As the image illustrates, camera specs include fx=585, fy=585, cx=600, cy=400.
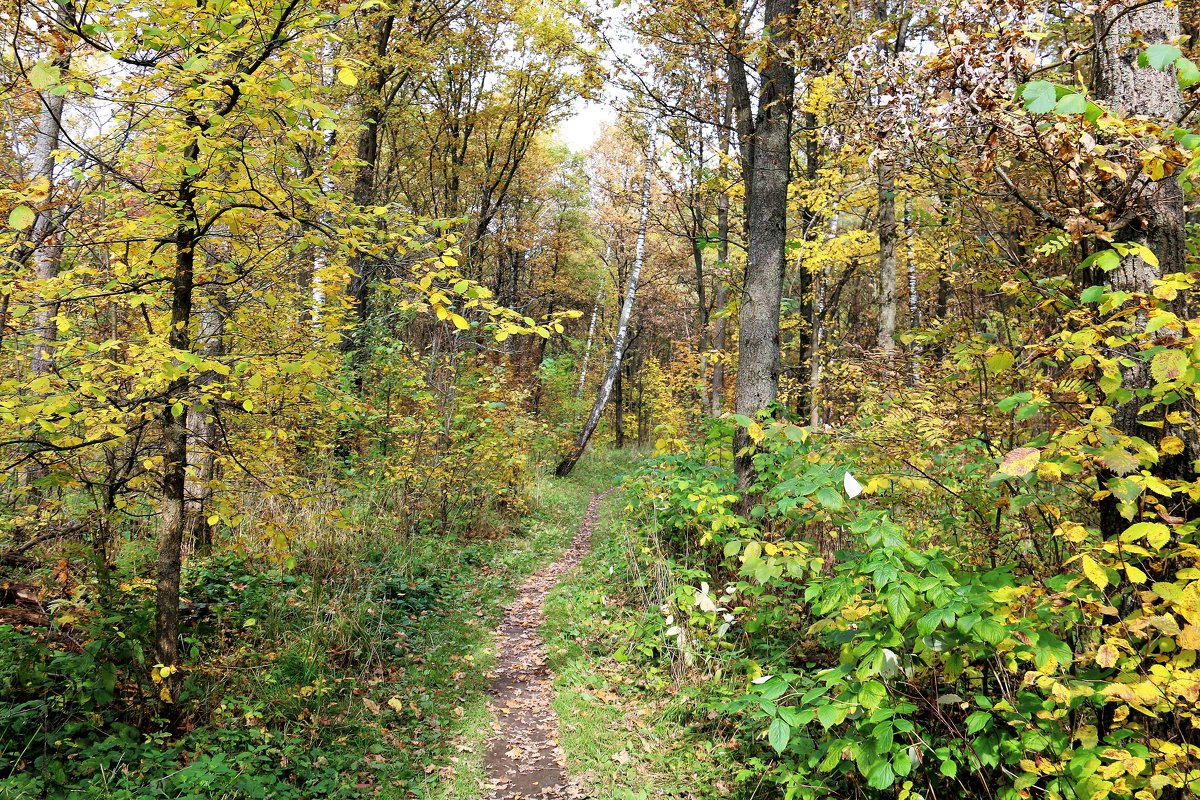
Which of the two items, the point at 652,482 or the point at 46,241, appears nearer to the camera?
the point at 46,241

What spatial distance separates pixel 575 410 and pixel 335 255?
61.3 ft

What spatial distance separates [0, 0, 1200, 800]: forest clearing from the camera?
2.40 metres

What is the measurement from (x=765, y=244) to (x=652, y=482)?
2.95 m

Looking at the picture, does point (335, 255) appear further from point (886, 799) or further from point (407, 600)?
point (886, 799)

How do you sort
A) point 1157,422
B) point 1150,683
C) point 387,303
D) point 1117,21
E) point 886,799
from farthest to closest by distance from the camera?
1. point 387,303
2. point 886,799
3. point 1117,21
4. point 1157,422
5. point 1150,683

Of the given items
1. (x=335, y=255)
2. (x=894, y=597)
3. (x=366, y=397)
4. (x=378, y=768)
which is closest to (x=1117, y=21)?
(x=894, y=597)

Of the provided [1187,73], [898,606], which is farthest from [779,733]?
[1187,73]

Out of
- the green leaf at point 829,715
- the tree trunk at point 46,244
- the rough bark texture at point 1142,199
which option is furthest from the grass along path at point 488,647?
the rough bark texture at point 1142,199

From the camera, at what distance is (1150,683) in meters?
2.04

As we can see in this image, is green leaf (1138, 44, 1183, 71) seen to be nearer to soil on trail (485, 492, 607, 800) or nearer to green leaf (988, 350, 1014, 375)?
green leaf (988, 350, 1014, 375)

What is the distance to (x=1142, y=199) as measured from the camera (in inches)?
101

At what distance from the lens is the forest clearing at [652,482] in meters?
2.40

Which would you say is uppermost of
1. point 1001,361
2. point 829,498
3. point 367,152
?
point 367,152

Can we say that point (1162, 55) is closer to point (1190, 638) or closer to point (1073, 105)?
point (1073, 105)
